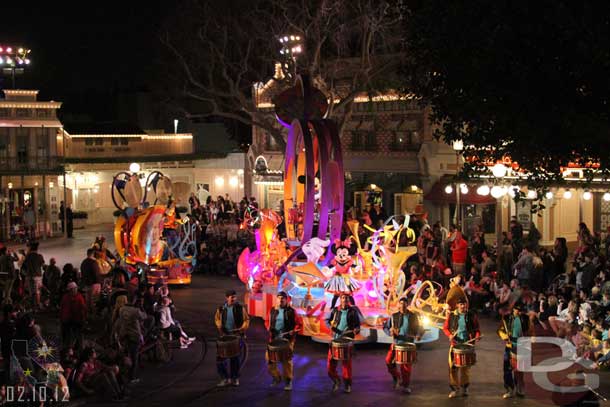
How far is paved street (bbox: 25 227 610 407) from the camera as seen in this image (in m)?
13.0

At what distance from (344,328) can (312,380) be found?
112 cm

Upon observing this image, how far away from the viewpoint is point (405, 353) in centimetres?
1331

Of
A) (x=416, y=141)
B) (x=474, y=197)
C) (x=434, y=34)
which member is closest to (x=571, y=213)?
(x=474, y=197)

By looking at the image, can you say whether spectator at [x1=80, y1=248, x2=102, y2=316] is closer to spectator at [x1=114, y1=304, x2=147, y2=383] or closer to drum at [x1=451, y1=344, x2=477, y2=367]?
spectator at [x1=114, y1=304, x2=147, y2=383]

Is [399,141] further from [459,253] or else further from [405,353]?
[405,353]

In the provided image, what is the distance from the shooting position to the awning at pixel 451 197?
2883 centimetres

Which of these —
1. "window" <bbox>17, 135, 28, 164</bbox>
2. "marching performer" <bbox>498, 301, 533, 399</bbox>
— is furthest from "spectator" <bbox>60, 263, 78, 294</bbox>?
"window" <bbox>17, 135, 28, 164</bbox>

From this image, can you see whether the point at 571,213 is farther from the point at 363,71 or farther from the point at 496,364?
the point at 496,364

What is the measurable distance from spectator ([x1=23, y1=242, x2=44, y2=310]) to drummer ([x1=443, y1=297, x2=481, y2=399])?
10.5 m

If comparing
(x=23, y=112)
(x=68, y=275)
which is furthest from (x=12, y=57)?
(x=68, y=275)

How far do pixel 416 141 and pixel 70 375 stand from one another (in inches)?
853

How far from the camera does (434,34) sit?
11594 millimetres

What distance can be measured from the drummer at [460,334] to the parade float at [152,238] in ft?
32.6
